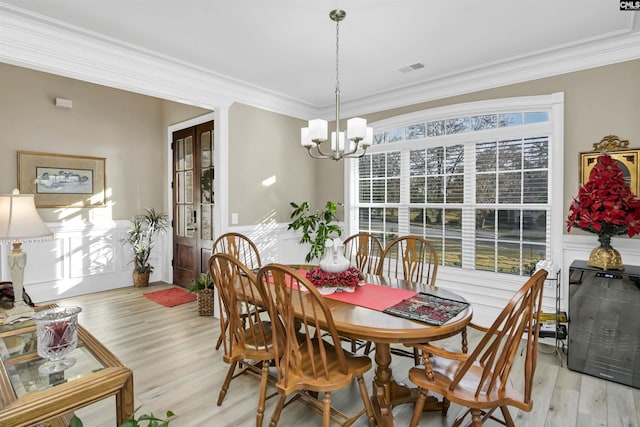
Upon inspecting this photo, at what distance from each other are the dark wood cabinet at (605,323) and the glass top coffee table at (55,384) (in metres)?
3.20

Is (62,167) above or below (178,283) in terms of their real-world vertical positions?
above

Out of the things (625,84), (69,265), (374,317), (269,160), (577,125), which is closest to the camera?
(374,317)

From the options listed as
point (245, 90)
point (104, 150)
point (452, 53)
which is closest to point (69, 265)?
point (104, 150)

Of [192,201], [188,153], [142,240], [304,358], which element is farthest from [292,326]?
[142,240]

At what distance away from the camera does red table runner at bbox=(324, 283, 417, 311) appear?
6.99 ft

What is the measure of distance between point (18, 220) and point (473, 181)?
3944mm

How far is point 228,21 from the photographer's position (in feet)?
8.66

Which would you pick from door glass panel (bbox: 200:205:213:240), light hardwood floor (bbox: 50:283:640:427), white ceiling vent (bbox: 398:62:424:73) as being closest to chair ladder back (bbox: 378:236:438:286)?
light hardwood floor (bbox: 50:283:640:427)

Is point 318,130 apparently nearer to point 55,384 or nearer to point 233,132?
point 233,132

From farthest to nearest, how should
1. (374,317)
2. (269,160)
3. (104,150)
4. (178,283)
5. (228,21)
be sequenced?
1. (178,283)
2. (104,150)
3. (269,160)
4. (228,21)
5. (374,317)

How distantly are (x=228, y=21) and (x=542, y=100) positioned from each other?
2949mm

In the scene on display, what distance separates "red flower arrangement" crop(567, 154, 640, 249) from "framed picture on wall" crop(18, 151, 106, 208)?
5.95 meters

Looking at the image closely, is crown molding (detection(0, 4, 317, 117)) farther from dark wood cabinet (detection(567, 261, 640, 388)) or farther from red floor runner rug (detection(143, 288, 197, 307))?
dark wood cabinet (detection(567, 261, 640, 388))

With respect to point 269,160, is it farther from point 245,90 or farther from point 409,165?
point 409,165
